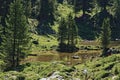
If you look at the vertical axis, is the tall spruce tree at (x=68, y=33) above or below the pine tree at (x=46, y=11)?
below

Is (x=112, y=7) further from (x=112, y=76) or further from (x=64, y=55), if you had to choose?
(x=112, y=76)

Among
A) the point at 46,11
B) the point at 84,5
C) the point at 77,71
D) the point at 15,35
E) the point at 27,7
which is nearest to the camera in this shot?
the point at 77,71

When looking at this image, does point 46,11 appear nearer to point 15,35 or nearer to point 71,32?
point 71,32

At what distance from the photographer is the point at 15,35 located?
76.1 metres

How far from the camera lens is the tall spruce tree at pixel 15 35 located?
75.6 meters

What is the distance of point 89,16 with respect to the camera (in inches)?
6250

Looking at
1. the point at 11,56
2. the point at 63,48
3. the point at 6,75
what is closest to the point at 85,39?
the point at 63,48

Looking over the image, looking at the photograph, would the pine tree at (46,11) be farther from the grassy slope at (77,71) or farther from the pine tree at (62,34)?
the grassy slope at (77,71)

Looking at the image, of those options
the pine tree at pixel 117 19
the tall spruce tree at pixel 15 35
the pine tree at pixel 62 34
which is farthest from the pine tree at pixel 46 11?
the tall spruce tree at pixel 15 35

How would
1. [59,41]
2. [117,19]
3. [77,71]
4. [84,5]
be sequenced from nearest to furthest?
[77,71] < [59,41] < [117,19] < [84,5]

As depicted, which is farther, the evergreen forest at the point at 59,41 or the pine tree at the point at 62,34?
the pine tree at the point at 62,34

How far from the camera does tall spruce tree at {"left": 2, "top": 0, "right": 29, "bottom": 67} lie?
7556cm

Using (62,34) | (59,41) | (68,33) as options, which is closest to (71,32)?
(68,33)

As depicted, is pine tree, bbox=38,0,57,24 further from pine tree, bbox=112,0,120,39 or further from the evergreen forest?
pine tree, bbox=112,0,120,39
